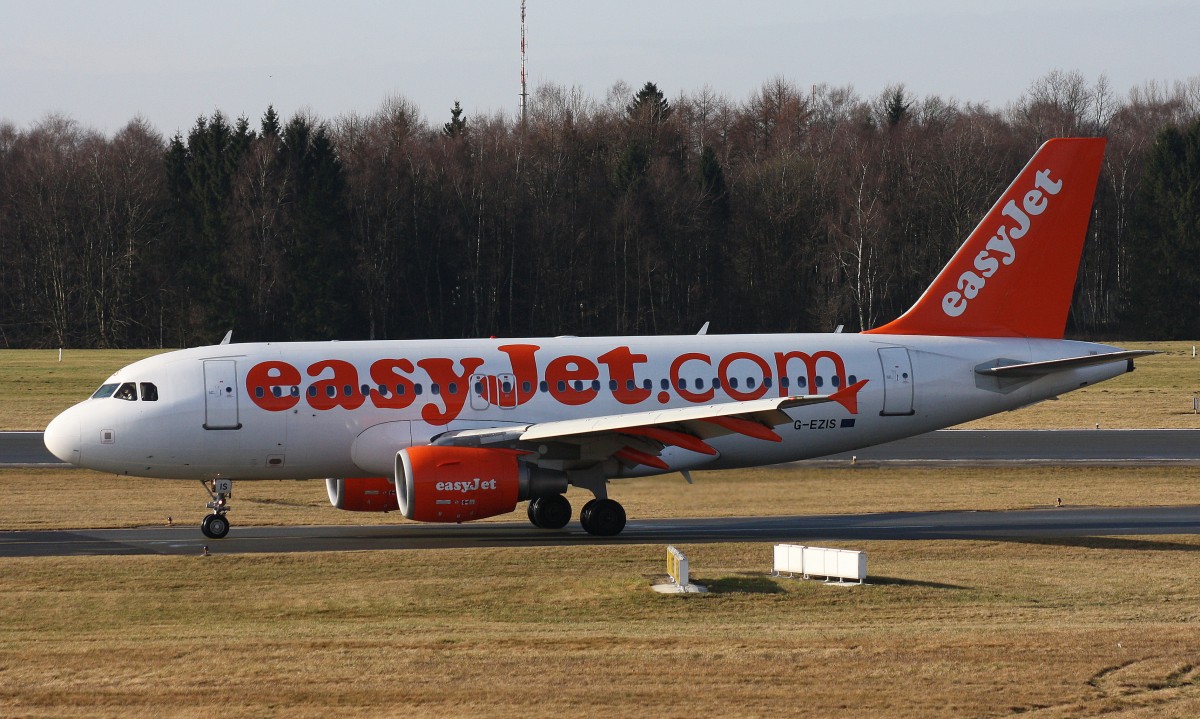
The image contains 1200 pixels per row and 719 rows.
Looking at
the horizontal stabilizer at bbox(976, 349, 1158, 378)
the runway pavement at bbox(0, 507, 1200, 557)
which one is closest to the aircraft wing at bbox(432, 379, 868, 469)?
the runway pavement at bbox(0, 507, 1200, 557)

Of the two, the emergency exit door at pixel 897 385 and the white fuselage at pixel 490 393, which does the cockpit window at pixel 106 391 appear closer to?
the white fuselage at pixel 490 393

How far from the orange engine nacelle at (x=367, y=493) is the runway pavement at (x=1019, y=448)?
15.0m

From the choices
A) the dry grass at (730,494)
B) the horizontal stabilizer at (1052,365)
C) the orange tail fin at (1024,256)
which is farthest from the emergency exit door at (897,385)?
the dry grass at (730,494)

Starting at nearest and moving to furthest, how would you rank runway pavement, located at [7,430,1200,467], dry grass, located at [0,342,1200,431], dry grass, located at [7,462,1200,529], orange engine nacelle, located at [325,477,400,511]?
1. dry grass, located at [7,462,1200,529]
2. orange engine nacelle, located at [325,477,400,511]
3. runway pavement, located at [7,430,1200,467]
4. dry grass, located at [0,342,1200,431]

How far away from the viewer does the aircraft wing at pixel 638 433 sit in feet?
84.7

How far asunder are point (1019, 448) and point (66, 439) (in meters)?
27.2

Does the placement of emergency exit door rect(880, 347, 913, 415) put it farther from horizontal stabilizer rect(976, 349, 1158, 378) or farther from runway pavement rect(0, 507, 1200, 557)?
runway pavement rect(0, 507, 1200, 557)

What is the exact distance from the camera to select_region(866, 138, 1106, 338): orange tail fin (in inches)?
1245

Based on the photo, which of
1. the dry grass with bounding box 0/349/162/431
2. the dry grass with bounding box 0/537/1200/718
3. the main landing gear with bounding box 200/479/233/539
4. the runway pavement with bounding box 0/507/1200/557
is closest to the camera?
the dry grass with bounding box 0/537/1200/718

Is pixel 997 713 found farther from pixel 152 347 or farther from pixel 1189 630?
pixel 152 347

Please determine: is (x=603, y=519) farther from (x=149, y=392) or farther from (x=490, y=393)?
(x=149, y=392)

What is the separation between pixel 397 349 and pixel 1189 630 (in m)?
16.6

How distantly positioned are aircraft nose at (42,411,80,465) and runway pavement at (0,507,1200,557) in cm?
164

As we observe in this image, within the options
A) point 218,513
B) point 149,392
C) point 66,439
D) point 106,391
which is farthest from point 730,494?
point 66,439
